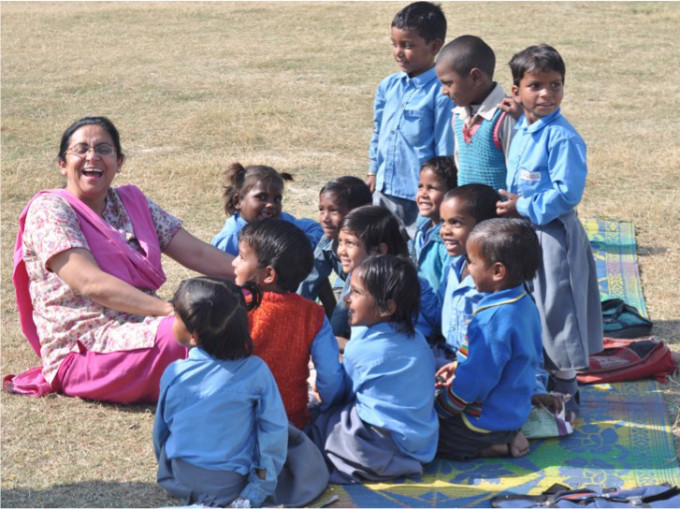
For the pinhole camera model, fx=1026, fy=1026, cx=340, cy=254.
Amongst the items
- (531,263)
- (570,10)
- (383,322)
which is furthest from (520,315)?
(570,10)

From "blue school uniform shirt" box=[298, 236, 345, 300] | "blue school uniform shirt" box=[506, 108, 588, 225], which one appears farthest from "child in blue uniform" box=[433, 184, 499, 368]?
"blue school uniform shirt" box=[298, 236, 345, 300]

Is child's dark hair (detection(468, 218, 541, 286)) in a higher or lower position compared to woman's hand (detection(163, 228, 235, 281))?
higher

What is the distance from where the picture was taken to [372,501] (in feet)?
12.5

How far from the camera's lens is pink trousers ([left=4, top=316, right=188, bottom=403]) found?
449 centimetres

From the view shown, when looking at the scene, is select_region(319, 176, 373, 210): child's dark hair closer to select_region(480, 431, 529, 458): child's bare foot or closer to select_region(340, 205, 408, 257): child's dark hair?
A: select_region(340, 205, 408, 257): child's dark hair

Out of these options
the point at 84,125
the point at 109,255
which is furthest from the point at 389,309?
the point at 84,125

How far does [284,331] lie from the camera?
4.05 meters

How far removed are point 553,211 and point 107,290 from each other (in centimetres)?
196

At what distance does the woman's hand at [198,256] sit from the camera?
5176 mm

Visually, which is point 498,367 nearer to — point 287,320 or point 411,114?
point 287,320

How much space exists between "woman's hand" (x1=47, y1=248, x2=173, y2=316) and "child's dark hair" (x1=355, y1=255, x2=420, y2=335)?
102cm

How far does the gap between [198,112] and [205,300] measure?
27.2 feet

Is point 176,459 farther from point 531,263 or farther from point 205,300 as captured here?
point 531,263

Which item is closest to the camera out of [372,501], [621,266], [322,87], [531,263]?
[372,501]
